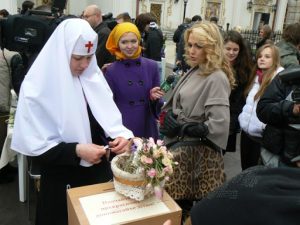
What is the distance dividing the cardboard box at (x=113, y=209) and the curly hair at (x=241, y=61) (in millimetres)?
2375

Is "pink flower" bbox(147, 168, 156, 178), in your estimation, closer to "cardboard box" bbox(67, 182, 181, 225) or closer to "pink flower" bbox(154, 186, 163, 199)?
"pink flower" bbox(154, 186, 163, 199)

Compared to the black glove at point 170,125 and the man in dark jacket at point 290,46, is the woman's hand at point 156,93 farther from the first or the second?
the man in dark jacket at point 290,46

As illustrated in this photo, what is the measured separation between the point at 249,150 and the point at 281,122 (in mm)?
1131

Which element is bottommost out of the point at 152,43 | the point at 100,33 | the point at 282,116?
the point at 282,116

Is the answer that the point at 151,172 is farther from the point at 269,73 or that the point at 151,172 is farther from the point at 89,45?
the point at 269,73

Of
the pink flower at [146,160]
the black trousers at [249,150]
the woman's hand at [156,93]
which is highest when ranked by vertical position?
the pink flower at [146,160]

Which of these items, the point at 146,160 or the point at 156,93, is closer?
the point at 146,160

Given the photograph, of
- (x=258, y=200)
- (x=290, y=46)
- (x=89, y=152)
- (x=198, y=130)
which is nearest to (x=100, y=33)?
(x=290, y=46)

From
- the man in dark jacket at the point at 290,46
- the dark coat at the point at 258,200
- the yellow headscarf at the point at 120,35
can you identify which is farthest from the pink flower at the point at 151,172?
the man in dark jacket at the point at 290,46

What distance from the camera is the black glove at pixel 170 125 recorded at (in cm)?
279

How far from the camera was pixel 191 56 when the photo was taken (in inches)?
111

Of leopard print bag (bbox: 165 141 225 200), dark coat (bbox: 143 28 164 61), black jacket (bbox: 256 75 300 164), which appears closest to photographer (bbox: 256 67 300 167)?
black jacket (bbox: 256 75 300 164)

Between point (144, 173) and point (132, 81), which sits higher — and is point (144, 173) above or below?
below

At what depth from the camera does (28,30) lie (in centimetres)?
329
